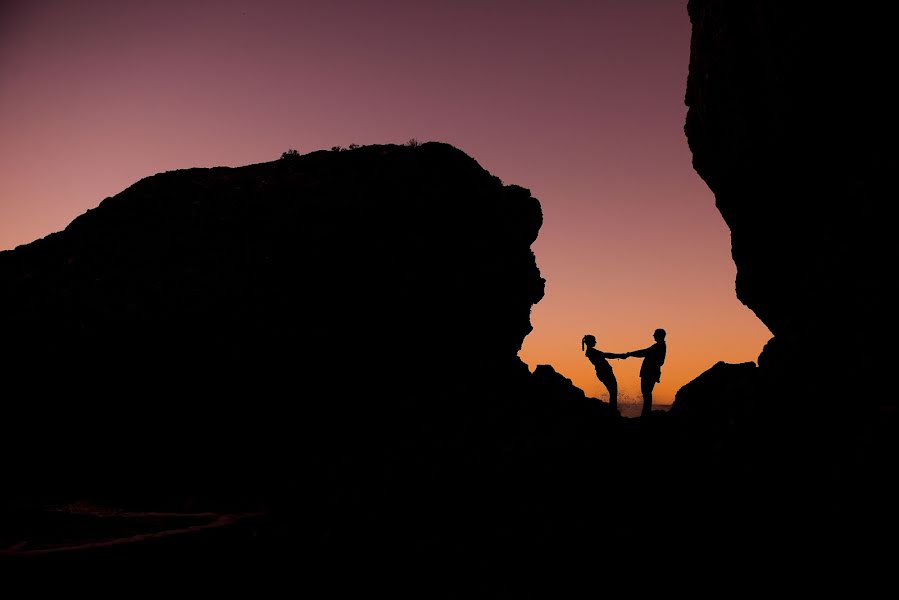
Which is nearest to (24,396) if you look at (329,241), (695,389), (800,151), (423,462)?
(329,241)

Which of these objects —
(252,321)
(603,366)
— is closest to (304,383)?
(252,321)

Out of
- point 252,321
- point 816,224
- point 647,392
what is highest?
point 816,224

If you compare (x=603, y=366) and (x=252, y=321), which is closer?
(x=252, y=321)

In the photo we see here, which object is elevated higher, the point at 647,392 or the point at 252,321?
the point at 252,321

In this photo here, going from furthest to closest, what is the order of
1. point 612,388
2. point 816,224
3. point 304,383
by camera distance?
point 612,388 → point 304,383 → point 816,224

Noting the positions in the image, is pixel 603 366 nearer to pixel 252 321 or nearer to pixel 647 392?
pixel 647 392

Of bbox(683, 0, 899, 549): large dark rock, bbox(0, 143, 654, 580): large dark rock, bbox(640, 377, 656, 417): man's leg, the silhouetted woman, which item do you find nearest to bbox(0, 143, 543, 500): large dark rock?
bbox(0, 143, 654, 580): large dark rock

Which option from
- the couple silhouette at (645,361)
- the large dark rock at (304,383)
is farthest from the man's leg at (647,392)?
the large dark rock at (304,383)

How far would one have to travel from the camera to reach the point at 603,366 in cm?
1550

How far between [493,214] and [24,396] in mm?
16515

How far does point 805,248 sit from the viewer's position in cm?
1083

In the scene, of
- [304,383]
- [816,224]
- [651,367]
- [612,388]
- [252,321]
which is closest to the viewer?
[816,224]

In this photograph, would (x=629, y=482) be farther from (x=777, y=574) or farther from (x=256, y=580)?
(x=256, y=580)

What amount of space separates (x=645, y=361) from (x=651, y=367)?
0.27 m
